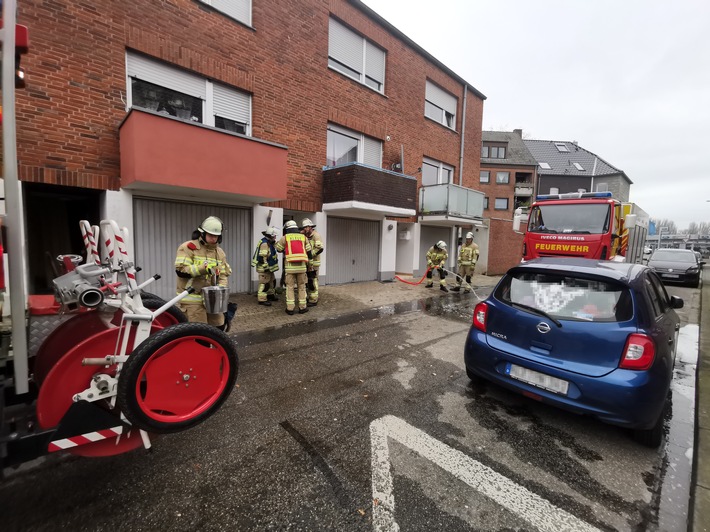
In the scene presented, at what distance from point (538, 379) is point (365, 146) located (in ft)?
33.0

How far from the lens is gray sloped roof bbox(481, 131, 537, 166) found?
1395 inches

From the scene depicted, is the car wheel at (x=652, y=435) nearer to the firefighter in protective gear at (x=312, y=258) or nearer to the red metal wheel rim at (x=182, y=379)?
the red metal wheel rim at (x=182, y=379)

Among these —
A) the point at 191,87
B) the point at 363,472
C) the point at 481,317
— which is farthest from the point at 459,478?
the point at 191,87

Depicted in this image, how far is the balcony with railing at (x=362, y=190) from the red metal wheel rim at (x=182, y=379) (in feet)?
24.9

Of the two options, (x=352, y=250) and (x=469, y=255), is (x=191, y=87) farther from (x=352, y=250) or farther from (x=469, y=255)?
(x=469, y=255)

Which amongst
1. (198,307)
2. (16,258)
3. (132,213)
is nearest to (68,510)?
(16,258)

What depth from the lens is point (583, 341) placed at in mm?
2852

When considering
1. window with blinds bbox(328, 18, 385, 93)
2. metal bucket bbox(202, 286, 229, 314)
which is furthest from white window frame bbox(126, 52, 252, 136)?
metal bucket bbox(202, 286, 229, 314)

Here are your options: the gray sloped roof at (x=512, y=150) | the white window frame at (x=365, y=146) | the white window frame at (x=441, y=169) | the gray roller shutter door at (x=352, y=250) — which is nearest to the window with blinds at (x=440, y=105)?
the white window frame at (x=441, y=169)

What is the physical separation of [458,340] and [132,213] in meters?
6.76

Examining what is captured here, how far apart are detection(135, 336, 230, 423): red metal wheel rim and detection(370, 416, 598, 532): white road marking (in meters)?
1.24

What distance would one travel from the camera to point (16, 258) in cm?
163

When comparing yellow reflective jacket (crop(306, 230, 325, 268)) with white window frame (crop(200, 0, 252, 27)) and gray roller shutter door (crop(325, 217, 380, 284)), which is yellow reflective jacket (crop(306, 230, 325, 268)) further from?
white window frame (crop(200, 0, 252, 27))

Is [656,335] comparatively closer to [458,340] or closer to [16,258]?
[458,340]
